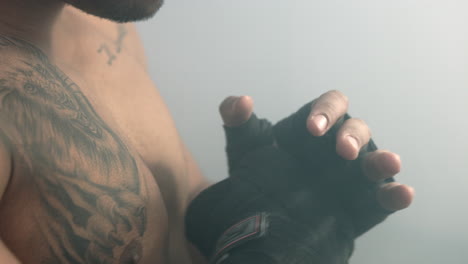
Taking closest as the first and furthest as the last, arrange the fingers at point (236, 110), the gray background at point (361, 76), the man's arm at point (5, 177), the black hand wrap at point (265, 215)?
the man's arm at point (5, 177) < the black hand wrap at point (265, 215) < the fingers at point (236, 110) < the gray background at point (361, 76)

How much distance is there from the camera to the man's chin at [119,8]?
0.47 metres

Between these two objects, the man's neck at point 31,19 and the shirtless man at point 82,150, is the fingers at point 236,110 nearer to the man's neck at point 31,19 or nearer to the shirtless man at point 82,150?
the shirtless man at point 82,150

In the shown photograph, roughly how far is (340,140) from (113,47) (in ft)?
1.65

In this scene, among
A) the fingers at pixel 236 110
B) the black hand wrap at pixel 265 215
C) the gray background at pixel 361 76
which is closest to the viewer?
the black hand wrap at pixel 265 215

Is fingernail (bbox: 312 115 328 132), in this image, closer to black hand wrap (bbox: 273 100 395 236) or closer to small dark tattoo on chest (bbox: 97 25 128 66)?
black hand wrap (bbox: 273 100 395 236)

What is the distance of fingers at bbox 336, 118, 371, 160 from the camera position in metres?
0.45

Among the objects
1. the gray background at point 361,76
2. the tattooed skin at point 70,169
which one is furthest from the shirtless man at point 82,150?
the gray background at point 361,76

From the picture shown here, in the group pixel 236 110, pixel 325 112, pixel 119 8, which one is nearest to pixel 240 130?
pixel 236 110

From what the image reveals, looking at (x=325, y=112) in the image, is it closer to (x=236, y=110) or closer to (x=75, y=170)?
(x=236, y=110)

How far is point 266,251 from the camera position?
42 centimetres

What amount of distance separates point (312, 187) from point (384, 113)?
50 cm

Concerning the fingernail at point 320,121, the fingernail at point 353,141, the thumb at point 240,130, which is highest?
the fingernail at point 320,121

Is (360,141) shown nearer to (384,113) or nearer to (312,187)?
(312,187)

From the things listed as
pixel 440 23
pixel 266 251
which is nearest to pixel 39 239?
pixel 266 251
